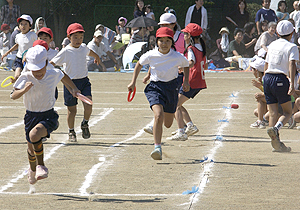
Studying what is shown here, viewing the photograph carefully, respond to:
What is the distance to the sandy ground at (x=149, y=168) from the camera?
17.9 feet

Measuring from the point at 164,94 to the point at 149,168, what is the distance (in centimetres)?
124

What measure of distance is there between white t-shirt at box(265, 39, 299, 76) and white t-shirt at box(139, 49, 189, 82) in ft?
4.83

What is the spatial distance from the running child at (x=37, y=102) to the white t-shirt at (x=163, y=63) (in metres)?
1.77

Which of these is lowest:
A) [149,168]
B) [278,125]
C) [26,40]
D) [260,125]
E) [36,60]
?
[260,125]

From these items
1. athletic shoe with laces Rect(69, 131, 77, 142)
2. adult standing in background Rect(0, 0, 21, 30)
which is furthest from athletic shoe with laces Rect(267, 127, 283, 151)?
adult standing in background Rect(0, 0, 21, 30)

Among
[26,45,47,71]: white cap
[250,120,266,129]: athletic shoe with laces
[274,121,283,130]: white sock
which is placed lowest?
[250,120,266,129]: athletic shoe with laces

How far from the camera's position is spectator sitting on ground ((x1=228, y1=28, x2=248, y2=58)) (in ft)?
68.7

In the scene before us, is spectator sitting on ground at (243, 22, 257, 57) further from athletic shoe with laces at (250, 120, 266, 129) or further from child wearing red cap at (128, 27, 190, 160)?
child wearing red cap at (128, 27, 190, 160)

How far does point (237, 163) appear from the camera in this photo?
282 inches

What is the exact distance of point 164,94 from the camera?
7691mm

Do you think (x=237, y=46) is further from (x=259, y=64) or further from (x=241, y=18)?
(x=259, y=64)

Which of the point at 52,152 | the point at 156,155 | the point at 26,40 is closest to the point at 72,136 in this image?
the point at 52,152

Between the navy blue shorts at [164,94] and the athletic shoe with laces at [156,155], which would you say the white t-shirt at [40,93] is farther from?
the navy blue shorts at [164,94]

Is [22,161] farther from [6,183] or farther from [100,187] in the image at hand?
[100,187]
